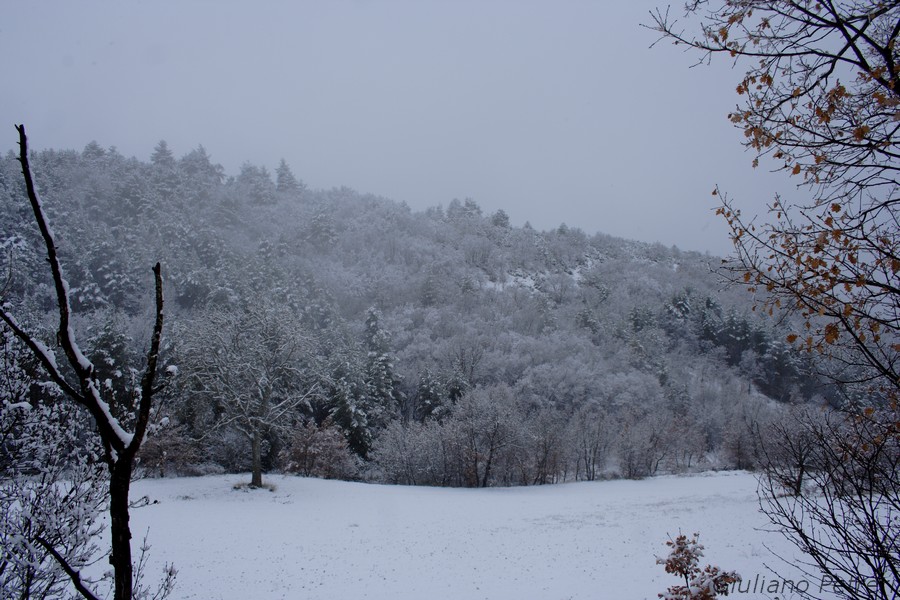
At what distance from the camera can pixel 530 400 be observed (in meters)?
44.2

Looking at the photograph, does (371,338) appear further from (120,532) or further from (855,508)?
(120,532)

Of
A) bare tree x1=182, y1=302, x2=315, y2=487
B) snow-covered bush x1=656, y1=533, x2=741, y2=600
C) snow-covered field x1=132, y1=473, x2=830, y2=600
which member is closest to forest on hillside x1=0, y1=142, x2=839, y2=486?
bare tree x1=182, y1=302, x2=315, y2=487

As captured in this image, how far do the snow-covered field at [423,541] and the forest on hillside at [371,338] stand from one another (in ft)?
13.4

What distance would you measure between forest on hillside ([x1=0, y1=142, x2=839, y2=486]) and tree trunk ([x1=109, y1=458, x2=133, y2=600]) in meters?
0.51

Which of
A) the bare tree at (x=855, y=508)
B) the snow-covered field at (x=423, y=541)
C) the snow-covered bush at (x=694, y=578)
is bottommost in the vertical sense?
the snow-covered field at (x=423, y=541)

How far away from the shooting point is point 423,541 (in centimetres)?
1538

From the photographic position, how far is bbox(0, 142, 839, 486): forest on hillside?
22.7m

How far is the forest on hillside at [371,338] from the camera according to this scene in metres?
22.7

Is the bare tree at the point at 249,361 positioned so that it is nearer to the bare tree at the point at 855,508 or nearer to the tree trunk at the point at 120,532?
the tree trunk at the point at 120,532

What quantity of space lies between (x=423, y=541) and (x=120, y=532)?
15.1 m

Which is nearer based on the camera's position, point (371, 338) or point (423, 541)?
point (423, 541)

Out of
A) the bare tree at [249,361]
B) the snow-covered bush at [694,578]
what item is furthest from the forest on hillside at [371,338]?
the snow-covered bush at [694,578]

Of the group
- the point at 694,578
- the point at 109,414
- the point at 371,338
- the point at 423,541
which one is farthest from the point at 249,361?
the point at 109,414

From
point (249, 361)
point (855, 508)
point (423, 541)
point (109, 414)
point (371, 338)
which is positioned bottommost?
point (423, 541)
